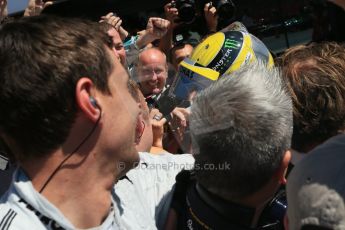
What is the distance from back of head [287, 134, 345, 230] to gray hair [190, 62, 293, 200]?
0.63 ft

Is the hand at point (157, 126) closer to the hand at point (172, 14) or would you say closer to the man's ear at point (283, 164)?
the man's ear at point (283, 164)

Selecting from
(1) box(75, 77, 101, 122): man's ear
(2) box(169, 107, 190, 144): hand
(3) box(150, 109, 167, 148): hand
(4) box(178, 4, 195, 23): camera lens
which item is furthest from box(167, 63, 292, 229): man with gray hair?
(4) box(178, 4, 195, 23): camera lens

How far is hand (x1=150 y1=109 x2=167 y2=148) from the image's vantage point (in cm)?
257

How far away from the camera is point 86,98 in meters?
1.44

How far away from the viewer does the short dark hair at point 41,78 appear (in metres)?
1.38

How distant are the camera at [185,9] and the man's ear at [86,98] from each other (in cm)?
303

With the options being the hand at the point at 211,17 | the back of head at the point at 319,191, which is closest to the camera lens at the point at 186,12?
the hand at the point at 211,17

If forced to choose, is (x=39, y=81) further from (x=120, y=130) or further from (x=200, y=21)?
(x=200, y=21)

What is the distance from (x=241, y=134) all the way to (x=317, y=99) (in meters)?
0.59

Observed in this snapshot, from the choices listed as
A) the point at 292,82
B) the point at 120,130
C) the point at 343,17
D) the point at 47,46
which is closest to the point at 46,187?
the point at 120,130

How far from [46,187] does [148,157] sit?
0.57 meters

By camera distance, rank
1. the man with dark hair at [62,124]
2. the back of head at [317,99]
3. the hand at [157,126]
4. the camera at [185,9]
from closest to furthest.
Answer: the man with dark hair at [62,124], the back of head at [317,99], the hand at [157,126], the camera at [185,9]

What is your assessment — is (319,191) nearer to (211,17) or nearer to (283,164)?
(283,164)

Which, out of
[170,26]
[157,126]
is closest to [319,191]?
[157,126]
